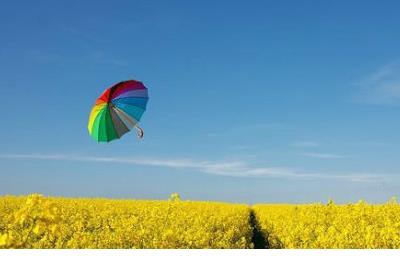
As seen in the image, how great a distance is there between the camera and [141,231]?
8383 millimetres

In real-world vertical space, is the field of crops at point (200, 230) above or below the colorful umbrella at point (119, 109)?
below

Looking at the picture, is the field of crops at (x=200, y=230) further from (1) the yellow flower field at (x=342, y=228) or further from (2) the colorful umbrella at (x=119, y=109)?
(2) the colorful umbrella at (x=119, y=109)

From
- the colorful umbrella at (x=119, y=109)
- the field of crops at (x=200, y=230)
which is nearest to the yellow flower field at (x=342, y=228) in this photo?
the field of crops at (x=200, y=230)

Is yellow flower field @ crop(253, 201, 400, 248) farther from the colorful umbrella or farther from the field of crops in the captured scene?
the colorful umbrella

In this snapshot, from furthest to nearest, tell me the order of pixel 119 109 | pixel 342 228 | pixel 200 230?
1. pixel 342 228
2. pixel 119 109
3. pixel 200 230

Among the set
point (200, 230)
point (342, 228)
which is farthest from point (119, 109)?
point (342, 228)

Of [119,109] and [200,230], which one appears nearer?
[200,230]

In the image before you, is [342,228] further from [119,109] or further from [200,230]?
[119,109]

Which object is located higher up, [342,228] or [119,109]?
[119,109]

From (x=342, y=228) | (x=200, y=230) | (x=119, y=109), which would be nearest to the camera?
(x=200, y=230)

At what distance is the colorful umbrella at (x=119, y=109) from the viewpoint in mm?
9070

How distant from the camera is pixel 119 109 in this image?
364 inches
